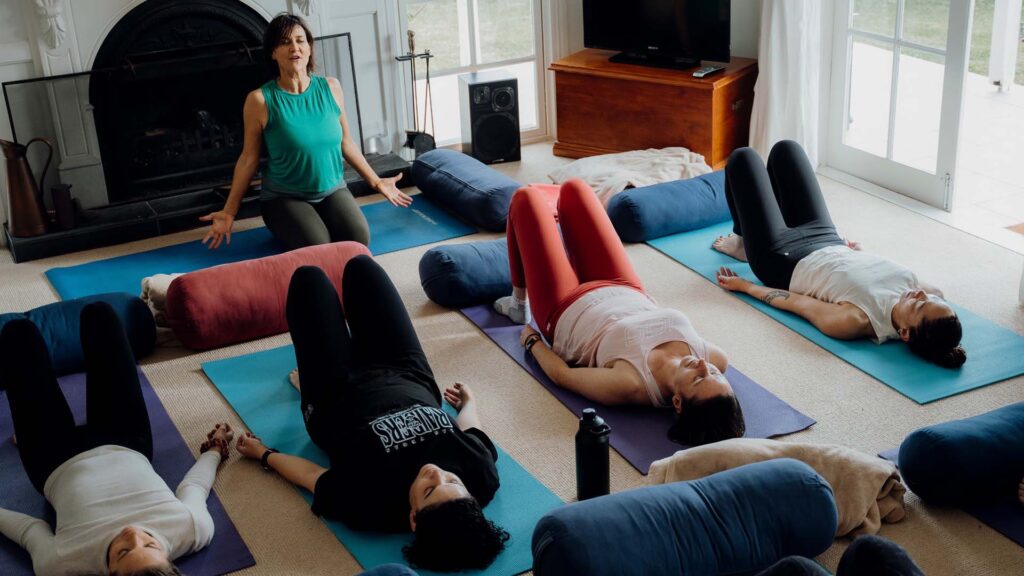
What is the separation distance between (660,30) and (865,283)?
7.90ft

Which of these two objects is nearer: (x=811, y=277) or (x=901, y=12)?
(x=811, y=277)

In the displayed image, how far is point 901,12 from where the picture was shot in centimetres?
507

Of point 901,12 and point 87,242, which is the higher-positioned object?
point 901,12

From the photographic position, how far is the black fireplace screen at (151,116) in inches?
201

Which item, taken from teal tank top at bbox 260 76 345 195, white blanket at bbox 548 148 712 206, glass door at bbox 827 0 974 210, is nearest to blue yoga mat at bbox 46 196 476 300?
teal tank top at bbox 260 76 345 195

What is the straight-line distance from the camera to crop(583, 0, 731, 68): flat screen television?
18.4 feet

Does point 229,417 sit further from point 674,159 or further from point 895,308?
point 674,159

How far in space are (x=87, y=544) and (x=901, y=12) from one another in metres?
4.15

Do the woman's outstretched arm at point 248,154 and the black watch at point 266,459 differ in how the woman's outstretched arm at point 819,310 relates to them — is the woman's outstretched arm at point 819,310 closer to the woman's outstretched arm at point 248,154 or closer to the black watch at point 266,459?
the black watch at point 266,459

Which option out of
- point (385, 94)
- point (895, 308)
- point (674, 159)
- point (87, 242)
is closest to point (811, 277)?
point (895, 308)

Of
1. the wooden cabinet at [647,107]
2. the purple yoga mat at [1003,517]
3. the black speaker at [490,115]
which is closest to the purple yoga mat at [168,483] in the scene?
the purple yoga mat at [1003,517]

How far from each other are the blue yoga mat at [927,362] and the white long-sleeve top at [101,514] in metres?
2.18

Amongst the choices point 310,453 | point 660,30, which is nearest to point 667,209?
point 660,30

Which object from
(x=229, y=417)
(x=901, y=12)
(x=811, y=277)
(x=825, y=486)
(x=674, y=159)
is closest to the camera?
(x=825, y=486)
